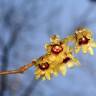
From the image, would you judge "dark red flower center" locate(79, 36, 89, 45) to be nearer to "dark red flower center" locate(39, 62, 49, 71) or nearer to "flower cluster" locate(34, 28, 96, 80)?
"flower cluster" locate(34, 28, 96, 80)

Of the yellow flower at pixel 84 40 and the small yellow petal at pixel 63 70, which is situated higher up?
the yellow flower at pixel 84 40

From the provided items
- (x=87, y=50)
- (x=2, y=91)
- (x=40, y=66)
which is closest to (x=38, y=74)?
(x=40, y=66)

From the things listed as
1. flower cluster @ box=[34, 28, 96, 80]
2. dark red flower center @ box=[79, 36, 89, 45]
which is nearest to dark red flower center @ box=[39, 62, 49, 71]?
flower cluster @ box=[34, 28, 96, 80]

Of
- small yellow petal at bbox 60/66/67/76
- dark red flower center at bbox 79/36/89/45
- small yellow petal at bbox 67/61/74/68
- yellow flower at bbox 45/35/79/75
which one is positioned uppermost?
dark red flower center at bbox 79/36/89/45

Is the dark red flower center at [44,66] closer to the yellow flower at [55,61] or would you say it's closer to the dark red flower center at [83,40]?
the yellow flower at [55,61]

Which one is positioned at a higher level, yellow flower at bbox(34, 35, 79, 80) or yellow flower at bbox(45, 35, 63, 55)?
yellow flower at bbox(45, 35, 63, 55)

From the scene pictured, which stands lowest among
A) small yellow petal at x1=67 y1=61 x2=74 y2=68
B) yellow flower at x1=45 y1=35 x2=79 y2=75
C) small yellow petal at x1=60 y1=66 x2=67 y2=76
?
small yellow petal at x1=60 y1=66 x2=67 y2=76

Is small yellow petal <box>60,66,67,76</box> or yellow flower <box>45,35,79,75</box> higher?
yellow flower <box>45,35,79,75</box>

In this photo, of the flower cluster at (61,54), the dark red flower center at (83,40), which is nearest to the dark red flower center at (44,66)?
the flower cluster at (61,54)
